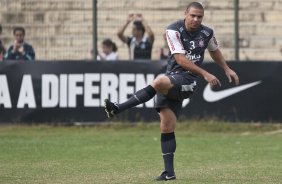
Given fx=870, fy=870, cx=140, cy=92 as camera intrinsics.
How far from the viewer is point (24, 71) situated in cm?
1859

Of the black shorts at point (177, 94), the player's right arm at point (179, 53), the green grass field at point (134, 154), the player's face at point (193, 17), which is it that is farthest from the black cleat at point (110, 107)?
the player's face at point (193, 17)

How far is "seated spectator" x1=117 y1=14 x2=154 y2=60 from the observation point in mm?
19125

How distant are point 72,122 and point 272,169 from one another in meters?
7.76

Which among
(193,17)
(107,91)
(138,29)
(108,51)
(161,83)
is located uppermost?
(193,17)

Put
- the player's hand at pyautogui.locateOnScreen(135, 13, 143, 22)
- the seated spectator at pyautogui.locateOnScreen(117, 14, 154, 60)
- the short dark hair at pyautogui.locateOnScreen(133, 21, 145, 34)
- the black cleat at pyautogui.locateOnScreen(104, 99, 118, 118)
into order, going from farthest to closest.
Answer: the player's hand at pyautogui.locateOnScreen(135, 13, 143, 22) < the short dark hair at pyautogui.locateOnScreen(133, 21, 145, 34) < the seated spectator at pyautogui.locateOnScreen(117, 14, 154, 60) < the black cleat at pyautogui.locateOnScreen(104, 99, 118, 118)

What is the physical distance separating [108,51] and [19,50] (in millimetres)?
1979

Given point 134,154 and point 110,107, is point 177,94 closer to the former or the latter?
point 110,107

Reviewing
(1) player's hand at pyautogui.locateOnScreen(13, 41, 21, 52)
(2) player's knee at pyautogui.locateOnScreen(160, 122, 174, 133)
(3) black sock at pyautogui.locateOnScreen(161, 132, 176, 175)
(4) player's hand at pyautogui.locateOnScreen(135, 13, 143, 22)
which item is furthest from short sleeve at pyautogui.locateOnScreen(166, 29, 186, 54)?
(1) player's hand at pyautogui.locateOnScreen(13, 41, 21, 52)

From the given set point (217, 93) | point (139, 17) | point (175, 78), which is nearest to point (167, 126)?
point (175, 78)

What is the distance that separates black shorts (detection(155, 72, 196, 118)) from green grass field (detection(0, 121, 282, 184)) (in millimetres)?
900

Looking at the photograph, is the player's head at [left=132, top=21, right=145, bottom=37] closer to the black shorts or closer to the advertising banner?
the advertising banner

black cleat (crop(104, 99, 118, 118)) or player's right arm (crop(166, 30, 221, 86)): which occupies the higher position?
player's right arm (crop(166, 30, 221, 86))

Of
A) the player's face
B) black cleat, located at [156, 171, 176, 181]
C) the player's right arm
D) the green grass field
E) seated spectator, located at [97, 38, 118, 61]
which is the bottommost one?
the green grass field

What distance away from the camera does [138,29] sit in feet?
63.4
